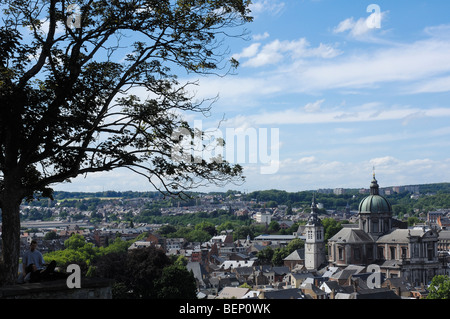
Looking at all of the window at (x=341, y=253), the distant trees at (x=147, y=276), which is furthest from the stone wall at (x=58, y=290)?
the window at (x=341, y=253)

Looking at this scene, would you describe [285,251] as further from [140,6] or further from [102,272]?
[140,6]

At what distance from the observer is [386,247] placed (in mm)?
68875

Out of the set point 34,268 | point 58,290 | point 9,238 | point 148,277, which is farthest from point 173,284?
point 58,290

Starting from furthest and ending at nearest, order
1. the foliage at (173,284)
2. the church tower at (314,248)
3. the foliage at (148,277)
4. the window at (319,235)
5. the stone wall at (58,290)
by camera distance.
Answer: the window at (319,235)
the church tower at (314,248)
the foliage at (148,277)
the foliage at (173,284)
the stone wall at (58,290)

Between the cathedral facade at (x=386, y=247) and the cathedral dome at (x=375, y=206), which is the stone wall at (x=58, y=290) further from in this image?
the cathedral dome at (x=375, y=206)

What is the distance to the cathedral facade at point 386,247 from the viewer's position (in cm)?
6656

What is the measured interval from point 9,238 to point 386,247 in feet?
210

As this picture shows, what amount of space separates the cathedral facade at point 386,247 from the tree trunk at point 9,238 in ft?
199

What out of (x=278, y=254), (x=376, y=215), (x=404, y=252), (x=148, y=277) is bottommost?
(x=278, y=254)

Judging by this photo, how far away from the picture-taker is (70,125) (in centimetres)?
995

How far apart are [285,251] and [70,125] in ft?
265

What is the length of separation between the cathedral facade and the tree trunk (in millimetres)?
60506

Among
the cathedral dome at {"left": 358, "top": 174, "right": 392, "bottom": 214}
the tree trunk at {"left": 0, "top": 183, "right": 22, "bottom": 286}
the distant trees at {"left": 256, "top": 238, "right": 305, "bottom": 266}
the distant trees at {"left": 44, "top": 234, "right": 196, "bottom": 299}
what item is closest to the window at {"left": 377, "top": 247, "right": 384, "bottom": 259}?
the cathedral dome at {"left": 358, "top": 174, "right": 392, "bottom": 214}

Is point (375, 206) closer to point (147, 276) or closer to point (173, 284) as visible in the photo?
point (147, 276)
